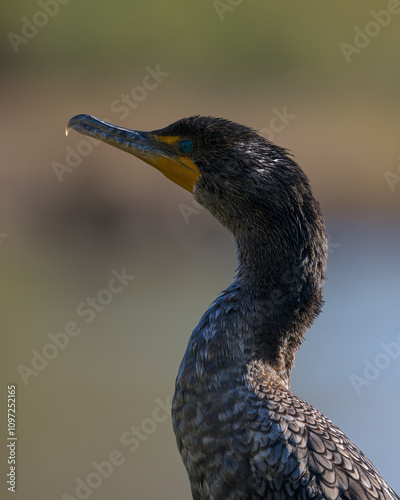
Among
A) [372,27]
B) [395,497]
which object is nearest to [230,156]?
[395,497]

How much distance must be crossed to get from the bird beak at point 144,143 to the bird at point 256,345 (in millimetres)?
13

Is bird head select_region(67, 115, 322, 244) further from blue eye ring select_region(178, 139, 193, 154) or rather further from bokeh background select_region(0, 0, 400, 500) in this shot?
bokeh background select_region(0, 0, 400, 500)

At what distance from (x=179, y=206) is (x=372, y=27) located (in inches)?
168

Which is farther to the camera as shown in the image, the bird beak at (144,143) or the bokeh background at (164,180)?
the bokeh background at (164,180)

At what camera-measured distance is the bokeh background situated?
25.3ft

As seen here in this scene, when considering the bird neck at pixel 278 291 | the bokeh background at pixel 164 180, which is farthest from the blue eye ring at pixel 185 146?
the bokeh background at pixel 164 180

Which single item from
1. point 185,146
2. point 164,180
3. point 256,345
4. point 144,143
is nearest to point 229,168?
point 185,146

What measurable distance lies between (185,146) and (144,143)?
8.7 inches

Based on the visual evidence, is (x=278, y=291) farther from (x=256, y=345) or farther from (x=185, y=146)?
(x=185, y=146)

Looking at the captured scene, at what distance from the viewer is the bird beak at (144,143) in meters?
3.46

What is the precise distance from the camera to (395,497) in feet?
10.00

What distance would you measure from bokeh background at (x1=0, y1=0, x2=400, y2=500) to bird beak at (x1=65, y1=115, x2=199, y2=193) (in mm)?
3765

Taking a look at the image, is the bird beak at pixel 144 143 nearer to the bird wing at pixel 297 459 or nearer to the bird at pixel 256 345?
the bird at pixel 256 345

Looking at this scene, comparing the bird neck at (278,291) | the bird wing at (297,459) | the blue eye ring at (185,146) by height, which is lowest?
the bird wing at (297,459)
